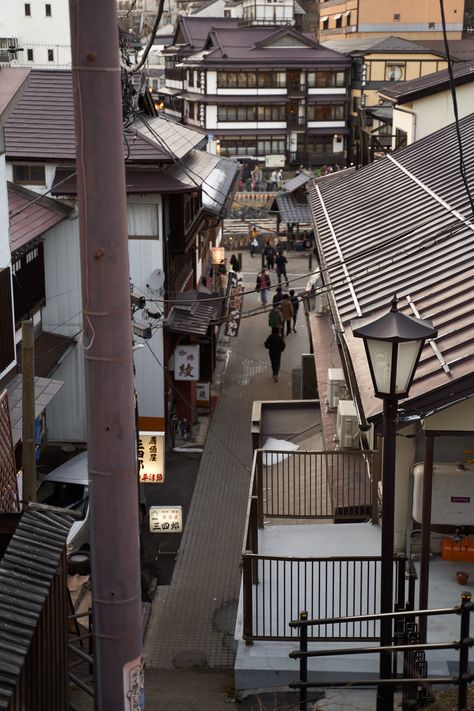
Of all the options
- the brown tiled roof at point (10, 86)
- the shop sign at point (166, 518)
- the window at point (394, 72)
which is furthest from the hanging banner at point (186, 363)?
the window at point (394, 72)

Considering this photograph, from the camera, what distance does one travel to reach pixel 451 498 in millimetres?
10953

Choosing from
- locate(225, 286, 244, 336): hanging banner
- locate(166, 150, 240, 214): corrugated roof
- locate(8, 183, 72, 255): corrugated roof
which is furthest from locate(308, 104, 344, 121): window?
locate(8, 183, 72, 255): corrugated roof

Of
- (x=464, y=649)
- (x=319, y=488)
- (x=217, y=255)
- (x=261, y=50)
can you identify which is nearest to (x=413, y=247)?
(x=319, y=488)

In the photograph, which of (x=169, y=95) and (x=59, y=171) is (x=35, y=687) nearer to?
(x=59, y=171)

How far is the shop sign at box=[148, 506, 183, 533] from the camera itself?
52.5 ft

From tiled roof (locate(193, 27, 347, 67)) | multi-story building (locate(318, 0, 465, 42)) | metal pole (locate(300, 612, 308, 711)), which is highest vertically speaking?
multi-story building (locate(318, 0, 465, 42))

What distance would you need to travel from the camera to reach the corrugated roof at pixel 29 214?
19.5m

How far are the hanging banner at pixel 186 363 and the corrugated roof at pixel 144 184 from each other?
4127 millimetres

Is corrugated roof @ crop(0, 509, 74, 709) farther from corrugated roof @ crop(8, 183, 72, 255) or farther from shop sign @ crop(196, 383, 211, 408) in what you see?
shop sign @ crop(196, 383, 211, 408)

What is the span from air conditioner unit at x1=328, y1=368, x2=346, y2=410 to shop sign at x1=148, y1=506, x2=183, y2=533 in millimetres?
3396

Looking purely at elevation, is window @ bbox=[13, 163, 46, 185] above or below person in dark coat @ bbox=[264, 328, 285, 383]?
above

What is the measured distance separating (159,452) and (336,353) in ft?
16.0

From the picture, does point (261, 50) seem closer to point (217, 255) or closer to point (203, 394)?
point (217, 255)

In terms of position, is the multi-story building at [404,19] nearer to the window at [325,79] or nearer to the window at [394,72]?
the window at [394,72]
